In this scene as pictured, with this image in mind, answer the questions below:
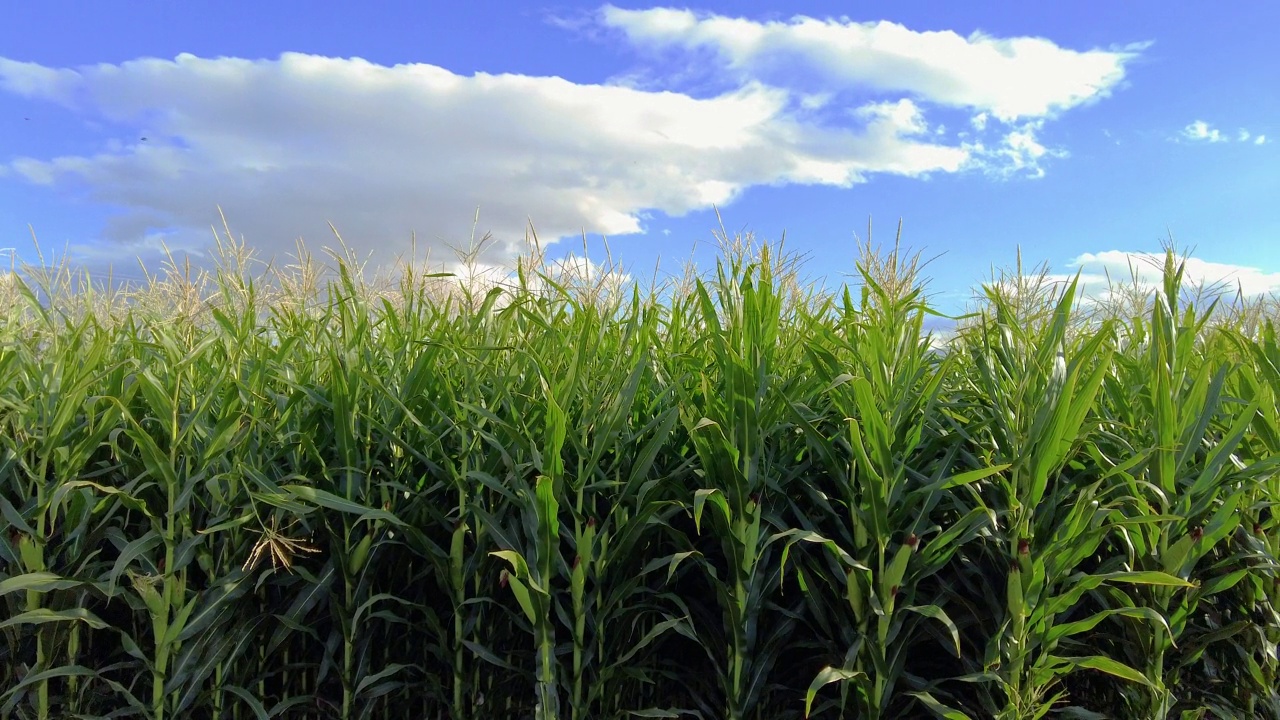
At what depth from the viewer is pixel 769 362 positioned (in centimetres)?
207

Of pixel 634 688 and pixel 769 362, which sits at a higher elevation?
pixel 769 362

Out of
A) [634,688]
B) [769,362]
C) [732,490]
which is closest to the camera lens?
[732,490]

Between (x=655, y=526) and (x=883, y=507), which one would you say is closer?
(x=883, y=507)

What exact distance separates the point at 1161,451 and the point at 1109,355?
0.35 meters

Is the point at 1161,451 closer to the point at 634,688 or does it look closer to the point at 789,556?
the point at 789,556

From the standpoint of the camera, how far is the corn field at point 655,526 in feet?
6.28

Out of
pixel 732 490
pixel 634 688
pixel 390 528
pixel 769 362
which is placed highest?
pixel 769 362

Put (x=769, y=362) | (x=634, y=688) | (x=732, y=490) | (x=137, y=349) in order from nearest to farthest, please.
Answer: (x=732, y=490), (x=769, y=362), (x=634, y=688), (x=137, y=349)

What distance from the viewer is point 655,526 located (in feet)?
6.86

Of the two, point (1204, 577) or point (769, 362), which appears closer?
point (769, 362)

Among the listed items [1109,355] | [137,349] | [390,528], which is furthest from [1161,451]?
[137,349]

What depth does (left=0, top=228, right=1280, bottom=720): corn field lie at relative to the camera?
1.92 m

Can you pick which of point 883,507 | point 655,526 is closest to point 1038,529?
point 883,507

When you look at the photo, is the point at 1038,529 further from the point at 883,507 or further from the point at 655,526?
the point at 655,526
